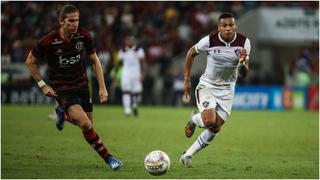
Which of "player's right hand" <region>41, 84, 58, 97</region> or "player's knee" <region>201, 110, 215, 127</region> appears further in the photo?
"player's knee" <region>201, 110, 215, 127</region>

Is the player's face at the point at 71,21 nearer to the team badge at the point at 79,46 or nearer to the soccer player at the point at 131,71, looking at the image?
the team badge at the point at 79,46

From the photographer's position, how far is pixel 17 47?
28.2 m

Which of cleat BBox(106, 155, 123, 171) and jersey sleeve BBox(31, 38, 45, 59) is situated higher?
jersey sleeve BBox(31, 38, 45, 59)

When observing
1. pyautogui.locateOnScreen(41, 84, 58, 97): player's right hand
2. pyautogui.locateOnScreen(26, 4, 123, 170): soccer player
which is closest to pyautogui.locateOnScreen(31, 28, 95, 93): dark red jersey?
pyautogui.locateOnScreen(26, 4, 123, 170): soccer player

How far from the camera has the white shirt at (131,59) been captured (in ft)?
73.6

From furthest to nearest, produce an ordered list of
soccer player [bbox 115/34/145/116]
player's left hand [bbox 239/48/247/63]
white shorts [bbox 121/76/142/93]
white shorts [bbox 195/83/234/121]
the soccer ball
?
white shorts [bbox 121/76/142/93], soccer player [bbox 115/34/145/116], white shorts [bbox 195/83/234/121], player's left hand [bbox 239/48/247/63], the soccer ball

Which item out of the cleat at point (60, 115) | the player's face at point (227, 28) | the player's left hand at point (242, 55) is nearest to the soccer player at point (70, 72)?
the cleat at point (60, 115)

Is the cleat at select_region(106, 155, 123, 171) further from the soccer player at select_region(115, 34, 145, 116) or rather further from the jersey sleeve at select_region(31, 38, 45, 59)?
the soccer player at select_region(115, 34, 145, 116)

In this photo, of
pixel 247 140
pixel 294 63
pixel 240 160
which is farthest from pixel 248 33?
pixel 240 160

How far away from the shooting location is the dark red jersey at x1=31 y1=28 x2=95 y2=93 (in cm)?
1060

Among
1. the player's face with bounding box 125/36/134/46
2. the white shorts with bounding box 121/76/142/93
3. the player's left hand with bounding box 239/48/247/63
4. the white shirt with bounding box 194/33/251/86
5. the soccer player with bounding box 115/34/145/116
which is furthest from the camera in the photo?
the white shorts with bounding box 121/76/142/93

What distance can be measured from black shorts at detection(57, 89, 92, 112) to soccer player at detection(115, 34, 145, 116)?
36.3 feet

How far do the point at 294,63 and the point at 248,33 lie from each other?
2603 mm

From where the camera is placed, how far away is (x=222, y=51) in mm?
10844
